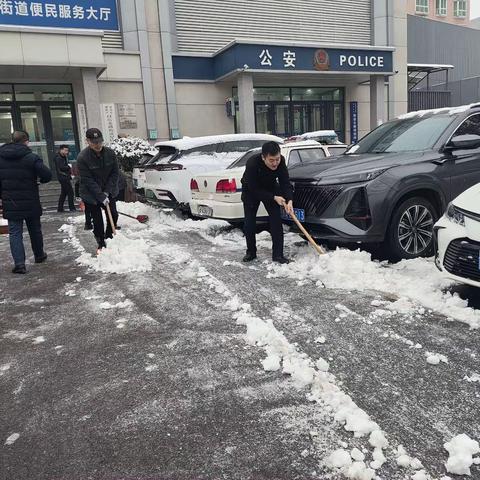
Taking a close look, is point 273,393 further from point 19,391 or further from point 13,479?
point 19,391

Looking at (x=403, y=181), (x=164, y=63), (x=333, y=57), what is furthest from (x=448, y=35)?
(x=403, y=181)

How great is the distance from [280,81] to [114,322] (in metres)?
15.8

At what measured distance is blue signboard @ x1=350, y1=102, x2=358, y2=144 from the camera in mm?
19547

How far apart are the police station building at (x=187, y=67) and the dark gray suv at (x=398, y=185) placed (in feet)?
34.8

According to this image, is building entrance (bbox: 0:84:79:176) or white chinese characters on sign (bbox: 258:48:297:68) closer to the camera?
building entrance (bbox: 0:84:79:176)

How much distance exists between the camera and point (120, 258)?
627 centimetres

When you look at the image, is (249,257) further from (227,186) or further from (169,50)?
(169,50)

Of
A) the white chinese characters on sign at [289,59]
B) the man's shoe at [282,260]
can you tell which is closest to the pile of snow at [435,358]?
the man's shoe at [282,260]

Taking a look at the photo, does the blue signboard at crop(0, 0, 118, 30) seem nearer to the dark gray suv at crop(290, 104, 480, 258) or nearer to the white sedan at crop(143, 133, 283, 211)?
the white sedan at crop(143, 133, 283, 211)

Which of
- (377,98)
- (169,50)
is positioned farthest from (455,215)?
(377,98)

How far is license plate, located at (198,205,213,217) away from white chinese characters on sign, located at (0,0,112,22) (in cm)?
1047

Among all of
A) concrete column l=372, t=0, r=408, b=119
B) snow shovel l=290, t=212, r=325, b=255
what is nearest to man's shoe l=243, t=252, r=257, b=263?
snow shovel l=290, t=212, r=325, b=255

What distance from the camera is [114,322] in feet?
14.1

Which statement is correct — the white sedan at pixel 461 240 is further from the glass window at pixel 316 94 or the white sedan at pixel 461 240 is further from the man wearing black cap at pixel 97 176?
the glass window at pixel 316 94
